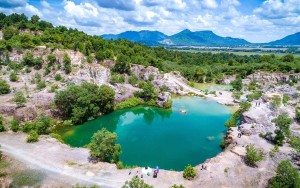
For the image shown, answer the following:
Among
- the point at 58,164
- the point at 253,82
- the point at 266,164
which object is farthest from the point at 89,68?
the point at 253,82

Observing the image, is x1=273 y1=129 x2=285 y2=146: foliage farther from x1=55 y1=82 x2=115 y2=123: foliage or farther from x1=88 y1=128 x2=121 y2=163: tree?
x1=55 y1=82 x2=115 y2=123: foliage

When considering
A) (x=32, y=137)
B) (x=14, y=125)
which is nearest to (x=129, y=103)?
(x=14, y=125)

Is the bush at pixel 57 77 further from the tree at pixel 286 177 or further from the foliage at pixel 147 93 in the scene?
the tree at pixel 286 177

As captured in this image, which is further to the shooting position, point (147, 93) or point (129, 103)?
point (147, 93)

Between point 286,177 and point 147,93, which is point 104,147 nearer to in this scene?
point 286,177

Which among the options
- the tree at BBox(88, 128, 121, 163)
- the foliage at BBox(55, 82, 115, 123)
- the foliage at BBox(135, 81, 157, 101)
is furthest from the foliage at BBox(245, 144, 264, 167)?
the foliage at BBox(135, 81, 157, 101)

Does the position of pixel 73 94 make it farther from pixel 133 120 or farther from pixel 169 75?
pixel 169 75

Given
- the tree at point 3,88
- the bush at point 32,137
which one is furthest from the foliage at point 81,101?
the tree at point 3,88
